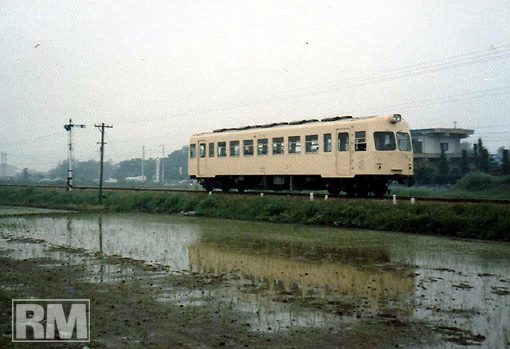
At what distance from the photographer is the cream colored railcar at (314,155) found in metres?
22.2

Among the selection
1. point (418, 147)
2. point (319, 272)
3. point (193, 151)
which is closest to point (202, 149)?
point (193, 151)

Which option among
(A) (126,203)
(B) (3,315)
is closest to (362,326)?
(B) (3,315)

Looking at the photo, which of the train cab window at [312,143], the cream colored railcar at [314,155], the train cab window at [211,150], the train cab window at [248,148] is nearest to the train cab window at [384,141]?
the cream colored railcar at [314,155]

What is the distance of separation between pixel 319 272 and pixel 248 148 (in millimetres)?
18147

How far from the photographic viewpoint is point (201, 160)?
32.1 m

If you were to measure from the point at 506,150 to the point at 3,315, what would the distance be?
4297 centimetres

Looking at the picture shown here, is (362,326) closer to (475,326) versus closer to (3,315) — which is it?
(475,326)

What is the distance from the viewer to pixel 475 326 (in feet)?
22.4

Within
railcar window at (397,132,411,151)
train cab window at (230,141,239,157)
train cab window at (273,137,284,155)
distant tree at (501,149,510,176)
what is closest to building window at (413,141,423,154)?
distant tree at (501,149,510,176)

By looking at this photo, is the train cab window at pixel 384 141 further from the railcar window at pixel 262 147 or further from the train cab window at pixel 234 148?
the train cab window at pixel 234 148

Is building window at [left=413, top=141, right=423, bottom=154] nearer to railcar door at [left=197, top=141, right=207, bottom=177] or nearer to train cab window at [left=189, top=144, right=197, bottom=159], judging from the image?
train cab window at [left=189, top=144, right=197, bottom=159]

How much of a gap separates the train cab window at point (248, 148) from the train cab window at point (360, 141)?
729 cm

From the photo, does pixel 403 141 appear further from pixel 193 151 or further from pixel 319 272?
pixel 193 151

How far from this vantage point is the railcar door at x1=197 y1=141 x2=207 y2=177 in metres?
31.8
